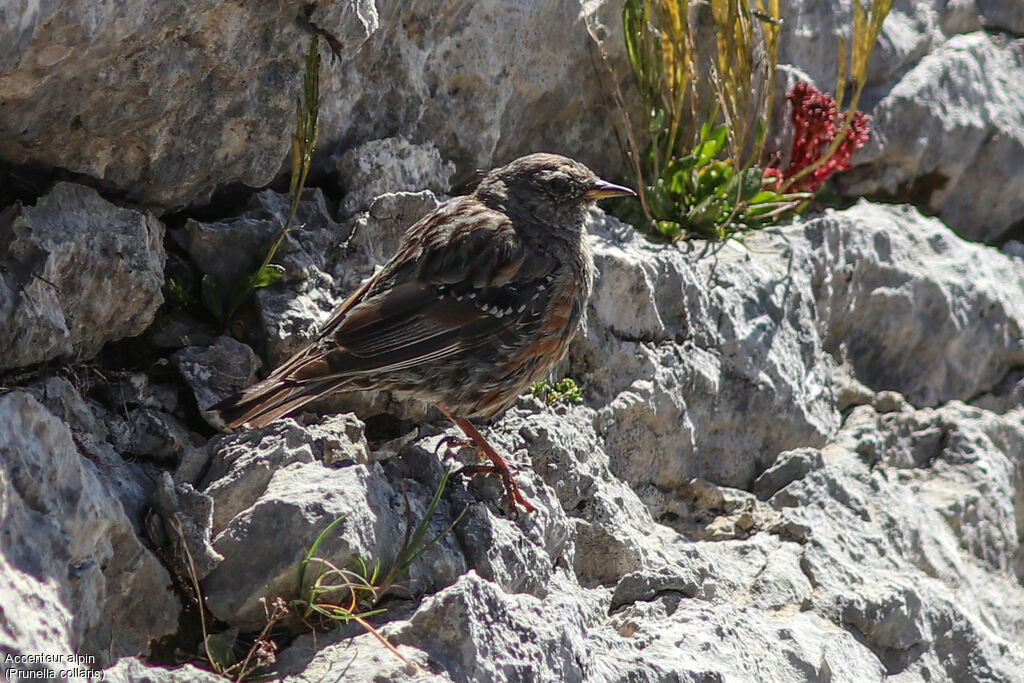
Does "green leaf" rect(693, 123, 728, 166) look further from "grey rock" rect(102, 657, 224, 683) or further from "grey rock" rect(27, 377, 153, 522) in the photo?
"grey rock" rect(102, 657, 224, 683)

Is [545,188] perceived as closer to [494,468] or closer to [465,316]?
[465,316]

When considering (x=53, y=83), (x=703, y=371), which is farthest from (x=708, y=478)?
(x=53, y=83)

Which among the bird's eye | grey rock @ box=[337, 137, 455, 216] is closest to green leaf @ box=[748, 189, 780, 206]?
the bird's eye

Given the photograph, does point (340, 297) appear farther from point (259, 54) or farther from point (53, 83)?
point (53, 83)

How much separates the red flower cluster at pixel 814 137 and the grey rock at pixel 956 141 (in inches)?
27.9

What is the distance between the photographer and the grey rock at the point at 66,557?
3.15 m

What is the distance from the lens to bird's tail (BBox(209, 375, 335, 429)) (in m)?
4.16

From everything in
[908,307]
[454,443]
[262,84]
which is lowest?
[908,307]

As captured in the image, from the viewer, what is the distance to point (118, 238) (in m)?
4.30

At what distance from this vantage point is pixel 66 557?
132 inches

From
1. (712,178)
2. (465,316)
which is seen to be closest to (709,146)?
(712,178)

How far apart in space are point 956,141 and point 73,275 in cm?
659

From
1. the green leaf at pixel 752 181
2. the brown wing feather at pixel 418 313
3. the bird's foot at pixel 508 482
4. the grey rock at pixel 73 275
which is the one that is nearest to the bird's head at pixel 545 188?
the brown wing feather at pixel 418 313

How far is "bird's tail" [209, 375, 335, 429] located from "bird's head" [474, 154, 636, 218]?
143 centimetres
